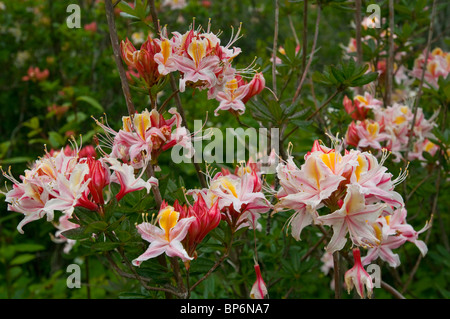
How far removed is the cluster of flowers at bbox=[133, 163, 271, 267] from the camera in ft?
3.63

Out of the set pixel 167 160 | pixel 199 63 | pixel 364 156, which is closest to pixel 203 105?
pixel 167 160

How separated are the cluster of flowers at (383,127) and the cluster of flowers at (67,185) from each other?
3.00 feet

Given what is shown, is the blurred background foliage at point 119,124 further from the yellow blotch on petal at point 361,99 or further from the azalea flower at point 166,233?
the azalea flower at point 166,233

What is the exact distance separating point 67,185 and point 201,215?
326mm

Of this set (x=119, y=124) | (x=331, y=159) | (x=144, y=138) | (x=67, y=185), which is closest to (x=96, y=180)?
(x=67, y=185)

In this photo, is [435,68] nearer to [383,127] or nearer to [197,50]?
[383,127]

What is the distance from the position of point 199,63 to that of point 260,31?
A: 14.3 ft

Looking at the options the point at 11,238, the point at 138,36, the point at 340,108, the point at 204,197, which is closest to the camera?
the point at 204,197

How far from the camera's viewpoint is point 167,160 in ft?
11.8

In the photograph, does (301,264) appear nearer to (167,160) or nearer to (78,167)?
(78,167)

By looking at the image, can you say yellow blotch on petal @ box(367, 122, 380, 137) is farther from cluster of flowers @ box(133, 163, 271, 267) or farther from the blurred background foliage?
cluster of flowers @ box(133, 163, 271, 267)

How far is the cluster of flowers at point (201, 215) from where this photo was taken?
3.63 ft

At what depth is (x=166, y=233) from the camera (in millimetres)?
1120

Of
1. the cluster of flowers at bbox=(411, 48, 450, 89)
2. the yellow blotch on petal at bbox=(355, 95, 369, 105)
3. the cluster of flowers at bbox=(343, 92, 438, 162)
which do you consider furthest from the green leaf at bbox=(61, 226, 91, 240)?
the cluster of flowers at bbox=(411, 48, 450, 89)
